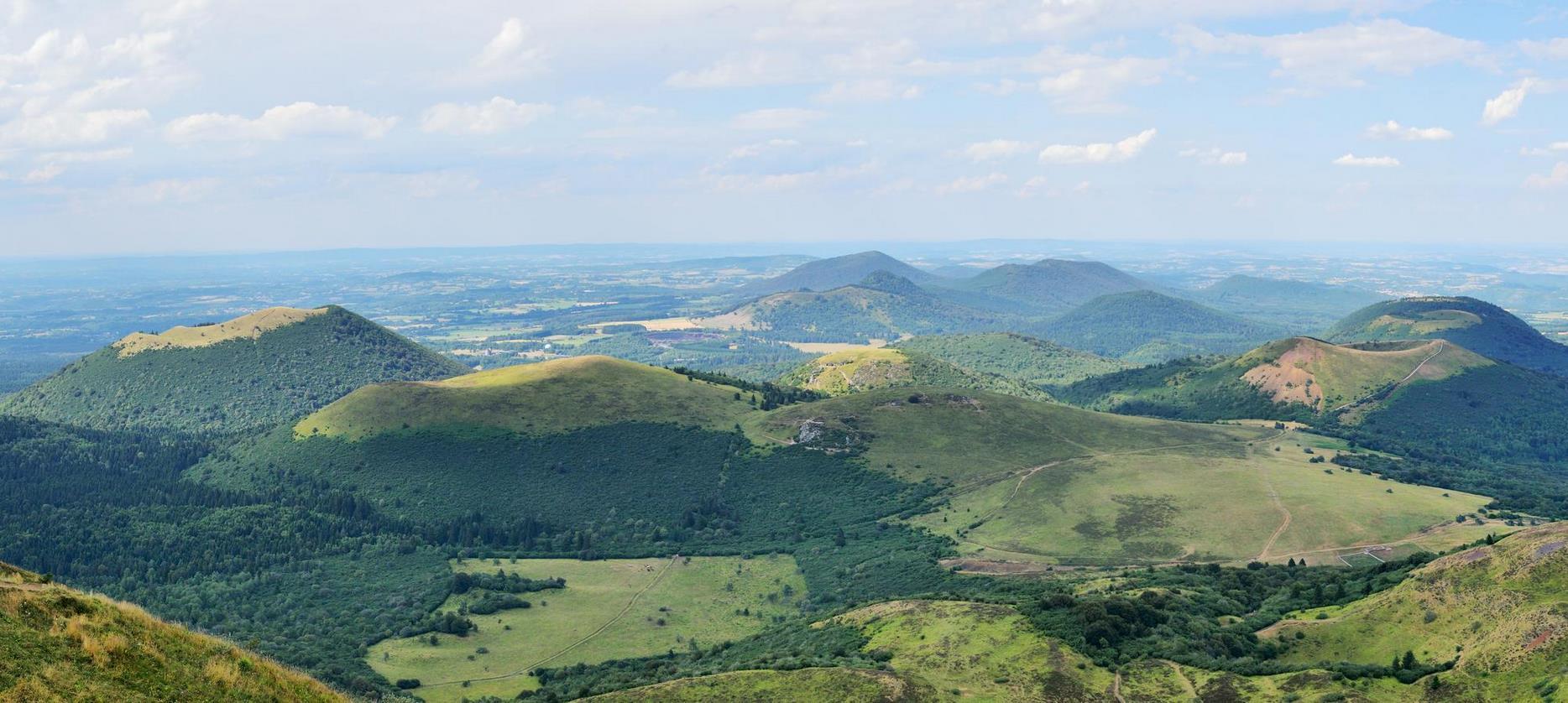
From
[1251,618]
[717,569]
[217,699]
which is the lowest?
[717,569]

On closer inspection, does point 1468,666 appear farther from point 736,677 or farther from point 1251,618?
point 736,677

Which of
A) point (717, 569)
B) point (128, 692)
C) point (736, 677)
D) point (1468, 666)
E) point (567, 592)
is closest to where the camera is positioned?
point (128, 692)

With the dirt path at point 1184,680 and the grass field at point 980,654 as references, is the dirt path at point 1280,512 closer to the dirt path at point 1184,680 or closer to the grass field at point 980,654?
the grass field at point 980,654

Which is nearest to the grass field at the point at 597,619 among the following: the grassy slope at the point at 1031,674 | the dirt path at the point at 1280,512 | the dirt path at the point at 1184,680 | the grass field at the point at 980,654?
the grass field at the point at 980,654

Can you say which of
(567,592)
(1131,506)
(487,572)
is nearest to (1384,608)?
(1131,506)

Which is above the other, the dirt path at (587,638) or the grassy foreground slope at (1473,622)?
the grassy foreground slope at (1473,622)

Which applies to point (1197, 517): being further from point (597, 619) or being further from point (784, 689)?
point (784, 689)

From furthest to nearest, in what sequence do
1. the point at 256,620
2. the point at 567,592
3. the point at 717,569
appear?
the point at 717,569 < the point at 567,592 < the point at 256,620

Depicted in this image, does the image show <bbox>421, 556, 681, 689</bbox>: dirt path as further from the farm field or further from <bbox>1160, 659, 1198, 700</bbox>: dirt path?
<bbox>1160, 659, 1198, 700</bbox>: dirt path
